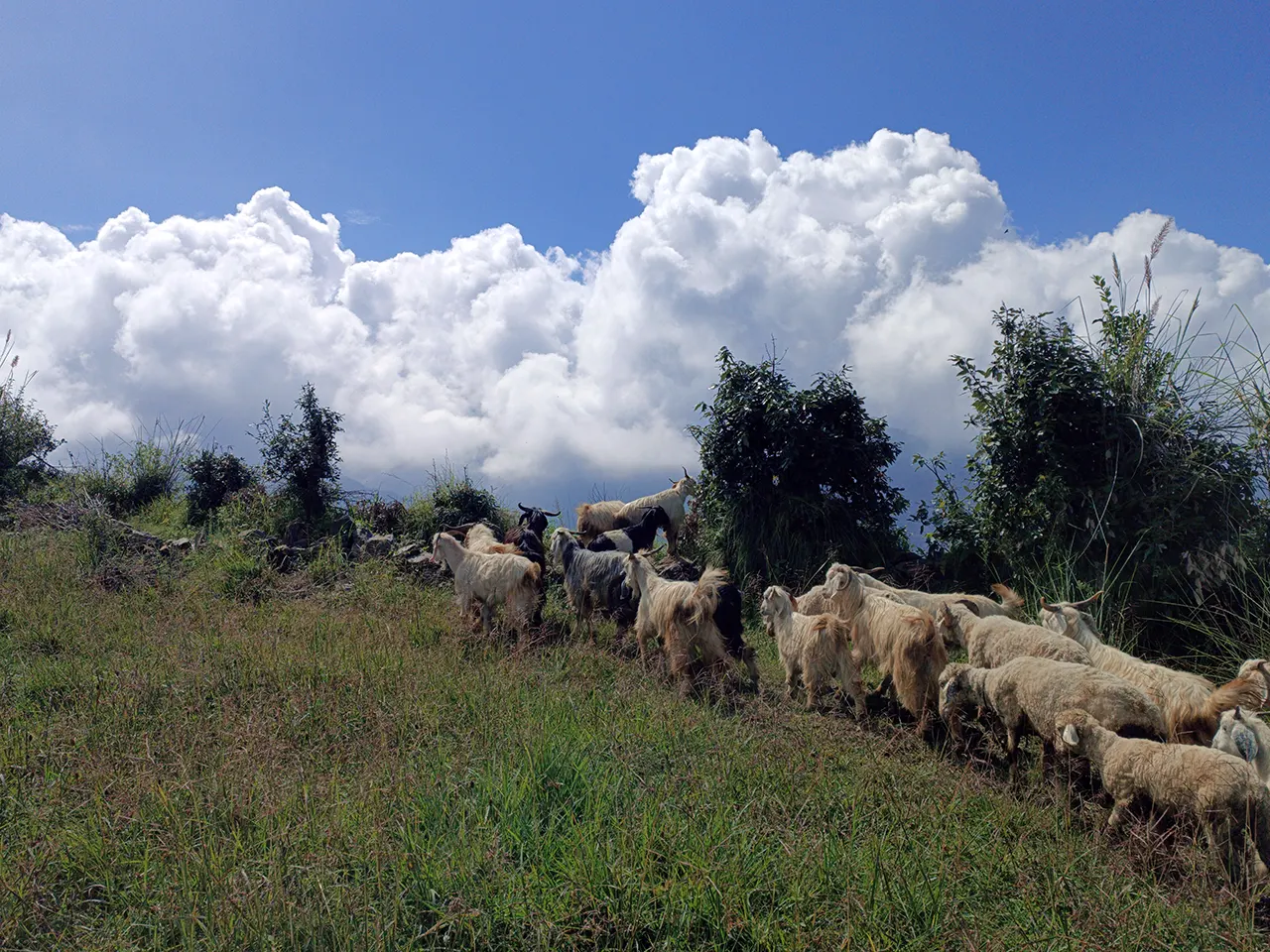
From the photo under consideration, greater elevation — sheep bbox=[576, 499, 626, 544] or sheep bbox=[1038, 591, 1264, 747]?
sheep bbox=[576, 499, 626, 544]

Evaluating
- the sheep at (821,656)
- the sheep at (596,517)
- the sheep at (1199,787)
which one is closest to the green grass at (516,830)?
the sheep at (1199,787)

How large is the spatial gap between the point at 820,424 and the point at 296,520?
868 cm

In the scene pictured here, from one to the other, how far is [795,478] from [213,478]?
1099 centimetres

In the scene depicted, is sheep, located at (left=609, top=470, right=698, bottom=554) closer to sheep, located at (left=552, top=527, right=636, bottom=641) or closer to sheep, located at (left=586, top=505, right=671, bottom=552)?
sheep, located at (left=586, top=505, right=671, bottom=552)

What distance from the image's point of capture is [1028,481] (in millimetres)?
9023

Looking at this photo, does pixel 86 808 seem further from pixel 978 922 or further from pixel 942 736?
pixel 942 736

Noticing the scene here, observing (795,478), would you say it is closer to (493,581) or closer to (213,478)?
(493,581)

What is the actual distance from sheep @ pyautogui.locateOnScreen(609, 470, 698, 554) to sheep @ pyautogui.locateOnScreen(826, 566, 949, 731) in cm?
548

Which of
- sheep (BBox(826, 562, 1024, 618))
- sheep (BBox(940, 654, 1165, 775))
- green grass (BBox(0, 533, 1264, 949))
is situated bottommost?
green grass (BBox(0, 533, 1264, 949))

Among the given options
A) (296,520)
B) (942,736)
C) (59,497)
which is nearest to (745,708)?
(942,736)

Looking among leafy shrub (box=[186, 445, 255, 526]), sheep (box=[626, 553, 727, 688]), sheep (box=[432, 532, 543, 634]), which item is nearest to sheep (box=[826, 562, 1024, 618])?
sheep (box=[626, 553, 727, 688])

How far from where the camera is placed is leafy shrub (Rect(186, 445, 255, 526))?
14.9 metres

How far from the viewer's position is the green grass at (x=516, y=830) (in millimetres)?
3107

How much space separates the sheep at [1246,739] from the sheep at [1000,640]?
48.7 inches
